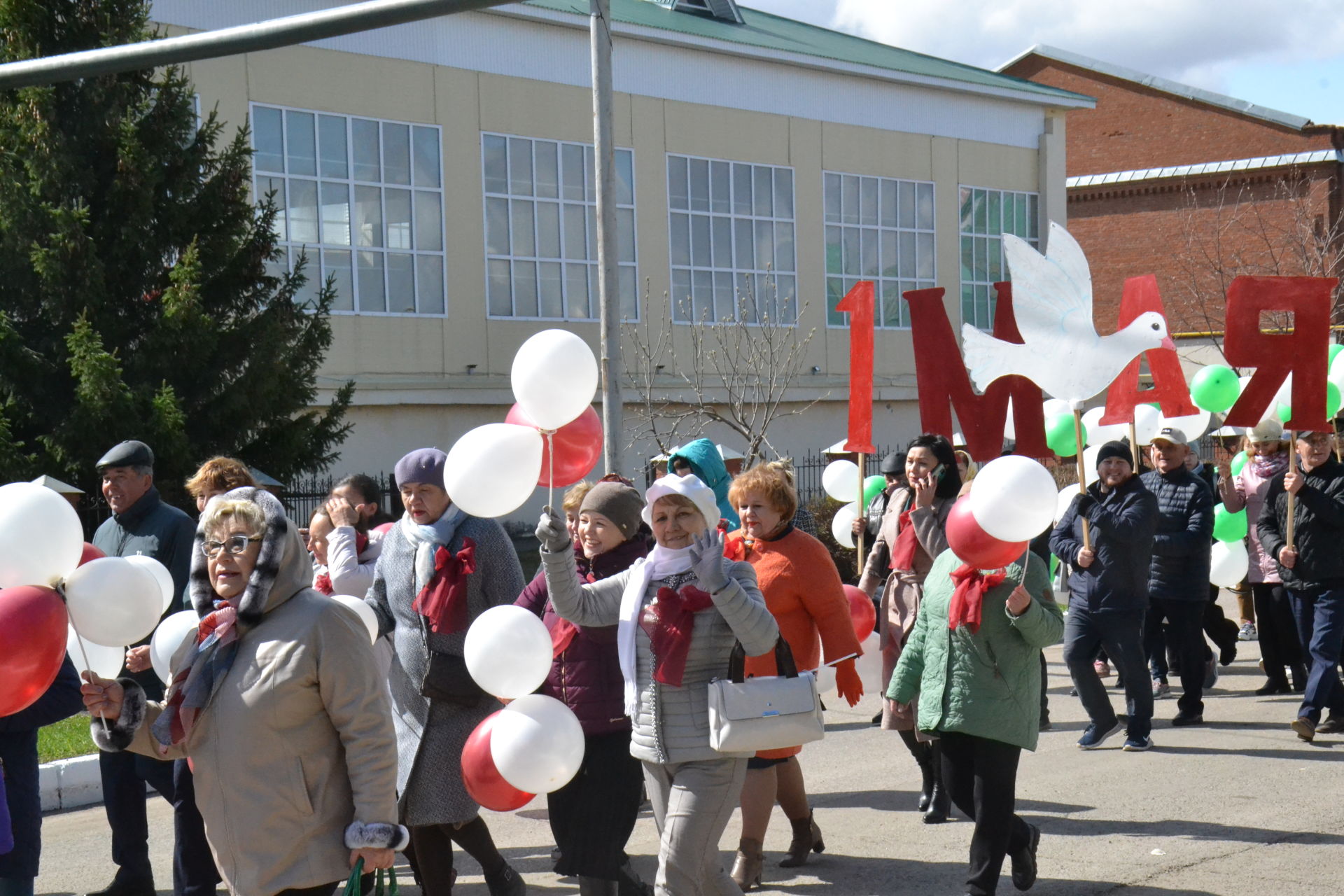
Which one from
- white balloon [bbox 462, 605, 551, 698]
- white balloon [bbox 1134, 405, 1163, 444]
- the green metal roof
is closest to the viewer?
white balloon [bbox 462, 605, 551, 698]

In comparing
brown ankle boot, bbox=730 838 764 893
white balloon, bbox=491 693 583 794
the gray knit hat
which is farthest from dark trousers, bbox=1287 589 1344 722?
white balloon, bbox=491 693 583 794

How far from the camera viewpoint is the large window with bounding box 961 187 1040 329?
29.3 meters

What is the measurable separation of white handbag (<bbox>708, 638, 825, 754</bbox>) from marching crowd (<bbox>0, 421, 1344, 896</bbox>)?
0.31 ft

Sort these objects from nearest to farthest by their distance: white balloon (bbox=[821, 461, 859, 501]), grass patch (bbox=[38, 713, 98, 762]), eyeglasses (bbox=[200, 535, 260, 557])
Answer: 1. eyeglasses (bbox=[200, 535, 260, 557])
2. grass patch (bbox=[38, 713, 98, 762])
3. white balloon (bbox=[821, 461, 859, 501])

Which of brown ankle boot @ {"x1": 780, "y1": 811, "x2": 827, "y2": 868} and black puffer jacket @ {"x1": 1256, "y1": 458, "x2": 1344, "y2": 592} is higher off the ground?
black puffer jacket @ {"x1": 1256, "y1": 458, "x2": 1344, "y2": 592}

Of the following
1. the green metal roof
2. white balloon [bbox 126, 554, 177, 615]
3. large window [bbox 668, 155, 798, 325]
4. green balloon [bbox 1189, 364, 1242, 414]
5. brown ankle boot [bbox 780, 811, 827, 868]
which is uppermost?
the green metal roof

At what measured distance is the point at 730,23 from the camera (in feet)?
90.0

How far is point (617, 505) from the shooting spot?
548cm

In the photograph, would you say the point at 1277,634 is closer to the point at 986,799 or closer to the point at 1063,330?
the point at 1063,330

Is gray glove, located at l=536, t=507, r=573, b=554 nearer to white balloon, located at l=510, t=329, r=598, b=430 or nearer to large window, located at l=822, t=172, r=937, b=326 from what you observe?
white balloon, located at l=510, t=329, r=598, b=430

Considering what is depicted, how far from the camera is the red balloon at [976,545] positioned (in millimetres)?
5531

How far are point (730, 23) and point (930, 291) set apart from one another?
19.9 meters

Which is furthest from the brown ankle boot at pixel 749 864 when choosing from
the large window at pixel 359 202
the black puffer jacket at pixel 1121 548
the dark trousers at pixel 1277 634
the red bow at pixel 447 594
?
the large window at pixel 359 202

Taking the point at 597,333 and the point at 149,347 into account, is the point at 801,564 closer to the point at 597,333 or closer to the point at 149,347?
the point at 149,347
